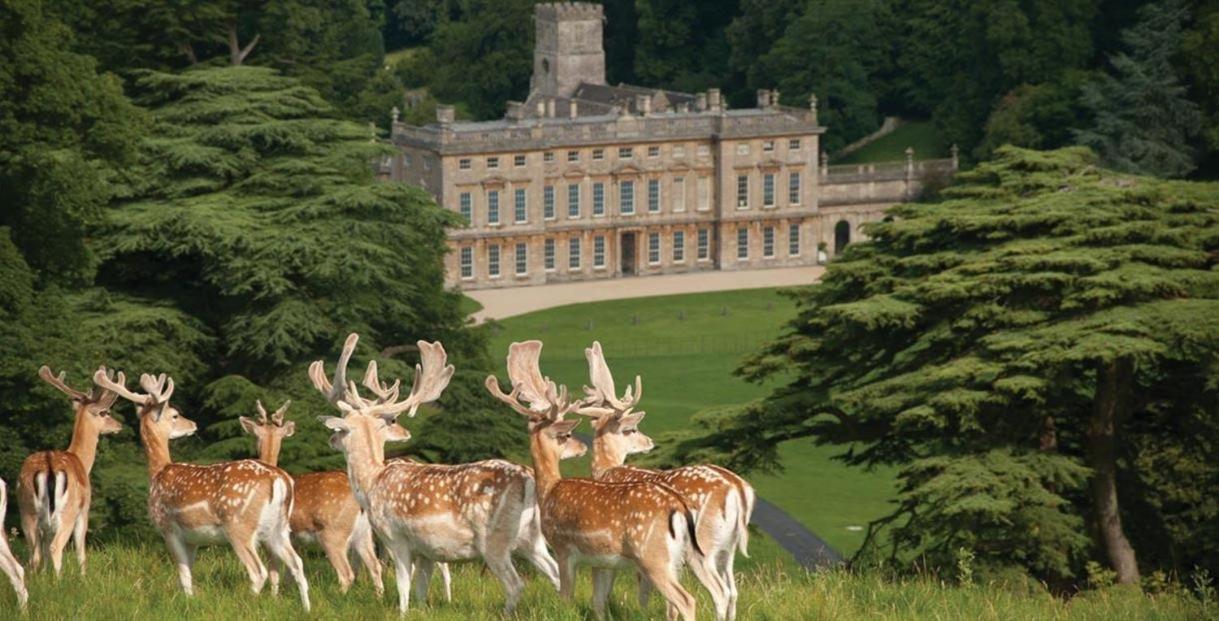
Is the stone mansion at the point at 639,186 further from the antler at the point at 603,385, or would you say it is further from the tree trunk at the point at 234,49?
the antler at the point at 603,385

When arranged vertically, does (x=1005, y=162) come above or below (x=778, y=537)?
above

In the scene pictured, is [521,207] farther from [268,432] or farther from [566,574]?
[566,574]

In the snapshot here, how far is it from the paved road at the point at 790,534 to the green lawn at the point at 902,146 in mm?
52575

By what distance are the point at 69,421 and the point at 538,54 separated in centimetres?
7302

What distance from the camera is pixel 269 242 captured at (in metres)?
51.8

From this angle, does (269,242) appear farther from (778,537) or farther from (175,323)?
(778,537)

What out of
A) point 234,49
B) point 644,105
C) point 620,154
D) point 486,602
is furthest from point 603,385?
point 644,105

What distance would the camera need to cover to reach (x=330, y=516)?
85.1 feet

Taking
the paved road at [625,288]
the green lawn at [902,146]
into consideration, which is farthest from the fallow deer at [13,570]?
the green lawn at [902,146]

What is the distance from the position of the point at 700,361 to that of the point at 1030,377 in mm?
39627

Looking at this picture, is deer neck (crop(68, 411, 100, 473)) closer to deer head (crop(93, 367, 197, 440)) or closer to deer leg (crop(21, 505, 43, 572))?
deer leg (crop(21, 505, 43, 572))

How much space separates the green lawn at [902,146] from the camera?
357 ft

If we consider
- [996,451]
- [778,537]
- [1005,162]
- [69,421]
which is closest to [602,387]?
[996,451]

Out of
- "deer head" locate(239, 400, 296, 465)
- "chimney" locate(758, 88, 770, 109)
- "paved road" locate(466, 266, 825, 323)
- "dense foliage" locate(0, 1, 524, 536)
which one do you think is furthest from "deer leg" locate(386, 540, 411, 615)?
"chimney" locate(758, 88, 770, 109)
